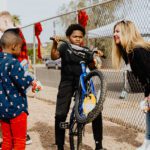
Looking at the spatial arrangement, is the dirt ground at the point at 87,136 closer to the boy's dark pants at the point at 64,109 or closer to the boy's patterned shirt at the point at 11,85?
the boy's dark pants at the point at 64,109

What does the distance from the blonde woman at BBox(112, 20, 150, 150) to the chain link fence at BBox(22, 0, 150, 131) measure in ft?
5.58

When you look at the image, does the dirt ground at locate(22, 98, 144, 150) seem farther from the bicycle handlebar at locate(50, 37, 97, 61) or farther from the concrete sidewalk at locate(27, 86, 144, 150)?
the bicycle handlebar at locate(50, 37, 97, 61)

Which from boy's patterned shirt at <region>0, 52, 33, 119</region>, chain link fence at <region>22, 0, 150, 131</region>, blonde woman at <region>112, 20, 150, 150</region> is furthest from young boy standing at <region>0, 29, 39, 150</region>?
chain link fence at <region>22, 0, 150, 131</region>

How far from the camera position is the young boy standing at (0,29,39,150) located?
354 cm

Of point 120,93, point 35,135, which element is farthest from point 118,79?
point 35,135

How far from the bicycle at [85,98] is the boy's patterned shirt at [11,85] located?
0.71m

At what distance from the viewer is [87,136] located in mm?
5551

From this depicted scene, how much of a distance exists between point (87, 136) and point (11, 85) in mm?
2294

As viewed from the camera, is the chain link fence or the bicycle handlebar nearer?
the bicycle handlebar

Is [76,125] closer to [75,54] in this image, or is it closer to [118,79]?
[75,54]

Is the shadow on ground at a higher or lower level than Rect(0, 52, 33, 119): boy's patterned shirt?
lower

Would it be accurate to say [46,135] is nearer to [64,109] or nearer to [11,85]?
[64,109]

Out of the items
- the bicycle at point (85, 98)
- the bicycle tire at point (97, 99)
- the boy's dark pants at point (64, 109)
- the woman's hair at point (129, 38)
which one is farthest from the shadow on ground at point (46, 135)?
the woman's hair at point (129, 38)

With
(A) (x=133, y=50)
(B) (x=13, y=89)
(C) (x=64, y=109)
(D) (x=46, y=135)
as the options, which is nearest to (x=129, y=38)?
(A) (x=133, y=50)
